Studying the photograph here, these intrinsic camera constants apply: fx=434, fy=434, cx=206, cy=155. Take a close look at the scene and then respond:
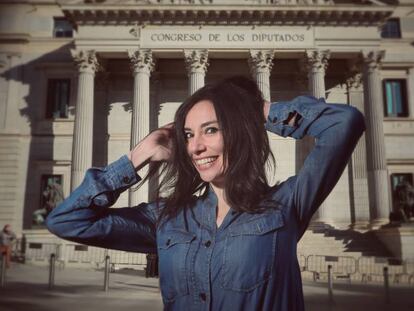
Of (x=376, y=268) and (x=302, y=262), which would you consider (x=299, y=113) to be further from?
(x=376, y=268)

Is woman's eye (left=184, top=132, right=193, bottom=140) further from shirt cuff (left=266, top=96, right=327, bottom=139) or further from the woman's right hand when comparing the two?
shirt cuff (left=266, top=96, right=327, bottom=139)

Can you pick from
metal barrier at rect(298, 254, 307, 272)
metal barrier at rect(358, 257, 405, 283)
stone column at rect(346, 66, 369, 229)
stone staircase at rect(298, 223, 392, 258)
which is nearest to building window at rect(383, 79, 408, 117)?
stone column at rect(346, 66, 369, 229)

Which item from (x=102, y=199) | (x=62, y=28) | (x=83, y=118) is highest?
(x=62, y=28)

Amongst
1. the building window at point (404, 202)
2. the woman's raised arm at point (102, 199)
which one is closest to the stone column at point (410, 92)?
the building window at point (404, 202)

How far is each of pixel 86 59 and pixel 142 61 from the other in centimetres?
323

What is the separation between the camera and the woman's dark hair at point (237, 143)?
2039 millimetres

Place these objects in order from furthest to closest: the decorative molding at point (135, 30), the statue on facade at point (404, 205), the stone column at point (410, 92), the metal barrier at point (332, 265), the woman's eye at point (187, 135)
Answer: the stone column at point (410, 92) < the decorative molding at point (135, 30) < the statue on facade at point (404, 205) < the metal barrier at point (332, 265) < the woman's eye at point (187, 135)

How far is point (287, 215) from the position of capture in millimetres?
1971

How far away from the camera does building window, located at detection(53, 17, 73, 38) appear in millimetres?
26938

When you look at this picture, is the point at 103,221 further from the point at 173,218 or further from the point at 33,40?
the point at 33,40

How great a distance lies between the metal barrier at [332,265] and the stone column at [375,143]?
7.42 m

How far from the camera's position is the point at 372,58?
22484 millimetres

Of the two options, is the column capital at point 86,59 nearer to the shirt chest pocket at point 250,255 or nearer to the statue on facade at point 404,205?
the statue on facade at point 404,205

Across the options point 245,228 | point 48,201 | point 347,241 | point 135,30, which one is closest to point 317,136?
point 245,228
